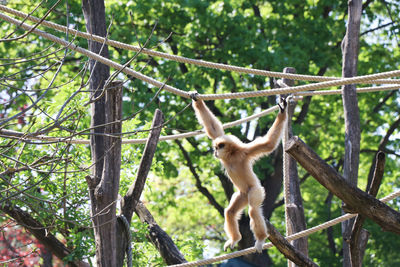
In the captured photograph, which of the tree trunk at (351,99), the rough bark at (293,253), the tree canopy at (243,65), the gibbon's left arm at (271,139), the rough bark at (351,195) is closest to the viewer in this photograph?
the rough bark at (351,195)

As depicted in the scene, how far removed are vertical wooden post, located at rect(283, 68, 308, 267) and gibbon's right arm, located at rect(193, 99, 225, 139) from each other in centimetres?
149

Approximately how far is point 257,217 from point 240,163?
1.98ft

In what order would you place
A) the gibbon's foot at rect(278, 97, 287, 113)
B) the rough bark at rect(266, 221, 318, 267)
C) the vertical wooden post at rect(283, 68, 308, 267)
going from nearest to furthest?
the rough bark at rect(266, 221, 318, 267) < the gibbon's foot at rect(278, 97, 287, 113) < the vertical wooden post at rect(283, 68, 308, 267)

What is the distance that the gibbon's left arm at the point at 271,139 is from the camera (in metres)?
5.36

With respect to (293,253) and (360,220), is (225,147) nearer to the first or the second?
(293,253)

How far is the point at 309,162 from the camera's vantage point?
13.2ft

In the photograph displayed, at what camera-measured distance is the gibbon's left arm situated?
536 cm

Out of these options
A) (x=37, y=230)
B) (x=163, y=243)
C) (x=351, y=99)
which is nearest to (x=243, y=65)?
(x=351, y=99)

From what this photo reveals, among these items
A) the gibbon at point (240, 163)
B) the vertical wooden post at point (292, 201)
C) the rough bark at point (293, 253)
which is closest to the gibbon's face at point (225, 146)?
the gibbon at point (240, 163)

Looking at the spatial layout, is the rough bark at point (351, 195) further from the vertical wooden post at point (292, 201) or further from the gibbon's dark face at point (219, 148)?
the vertical wooden post at point (292, 201)

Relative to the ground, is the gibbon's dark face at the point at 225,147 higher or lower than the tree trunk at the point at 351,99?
lower

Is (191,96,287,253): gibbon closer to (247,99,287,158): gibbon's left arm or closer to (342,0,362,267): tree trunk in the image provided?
(247,99,287,158): gibbon's left arm

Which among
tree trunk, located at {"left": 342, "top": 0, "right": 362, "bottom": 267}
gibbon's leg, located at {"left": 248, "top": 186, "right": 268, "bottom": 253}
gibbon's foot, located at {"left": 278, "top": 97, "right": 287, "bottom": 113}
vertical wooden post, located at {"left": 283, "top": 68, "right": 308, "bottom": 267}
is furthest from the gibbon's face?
tree trunk, located at {"left": 342, "top": 0, "right": 362, "bottom": 267}

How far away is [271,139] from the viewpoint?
555cm
